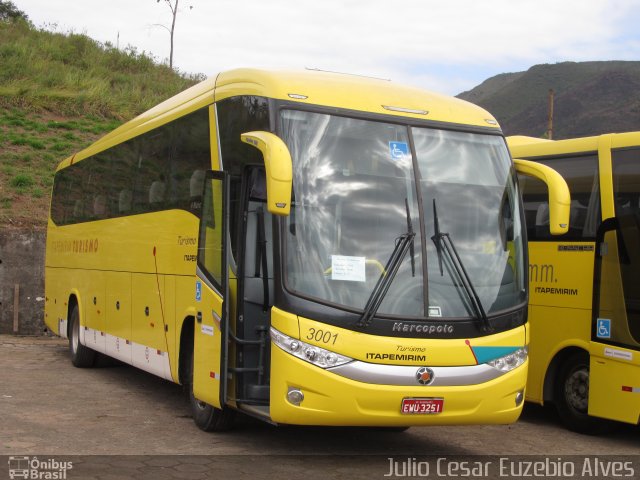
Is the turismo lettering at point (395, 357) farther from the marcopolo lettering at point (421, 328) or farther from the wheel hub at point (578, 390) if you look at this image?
the wheel hub at point (578, 390)

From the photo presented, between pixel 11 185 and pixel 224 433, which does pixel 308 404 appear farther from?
pixel 11 185

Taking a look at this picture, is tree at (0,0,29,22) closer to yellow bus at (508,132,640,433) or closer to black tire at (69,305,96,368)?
black tire at (69,305,96,368)

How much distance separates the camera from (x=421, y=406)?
8.18 metres

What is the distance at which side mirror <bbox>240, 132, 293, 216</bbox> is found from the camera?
7699mm

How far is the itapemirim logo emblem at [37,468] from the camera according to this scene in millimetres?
7530

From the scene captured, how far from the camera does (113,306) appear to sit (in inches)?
534

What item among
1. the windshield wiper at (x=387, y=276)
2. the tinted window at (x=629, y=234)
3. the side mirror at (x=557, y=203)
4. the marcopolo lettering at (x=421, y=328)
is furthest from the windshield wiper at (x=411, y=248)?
the tinted window at (x=629, y=234)

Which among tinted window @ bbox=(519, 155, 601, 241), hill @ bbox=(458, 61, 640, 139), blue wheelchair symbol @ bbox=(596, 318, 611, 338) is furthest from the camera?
hill @ bbox=(458, 61, 640, 139)

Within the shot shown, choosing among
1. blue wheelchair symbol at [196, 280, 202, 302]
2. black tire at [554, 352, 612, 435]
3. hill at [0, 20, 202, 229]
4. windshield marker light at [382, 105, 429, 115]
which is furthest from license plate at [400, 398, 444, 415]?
hill at [0, 20, 202, 229]

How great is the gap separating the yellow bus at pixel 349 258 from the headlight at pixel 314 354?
0.04ft

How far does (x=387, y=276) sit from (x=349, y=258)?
357 millimetres

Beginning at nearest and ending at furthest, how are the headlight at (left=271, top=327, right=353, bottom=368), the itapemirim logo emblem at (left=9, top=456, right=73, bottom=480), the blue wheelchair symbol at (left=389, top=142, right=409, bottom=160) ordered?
1. the itapemirim logo emblem at (left=9, top=456, right=73, bottom=480)
2. the headlight at (left=271, top=327, right=353, bottom=368)
3. the blue wheelchair symbol at (left=389, top=142, right=409, bottom=160)

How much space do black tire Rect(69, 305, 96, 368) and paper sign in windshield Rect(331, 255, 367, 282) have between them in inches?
327

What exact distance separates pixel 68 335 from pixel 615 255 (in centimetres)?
952
